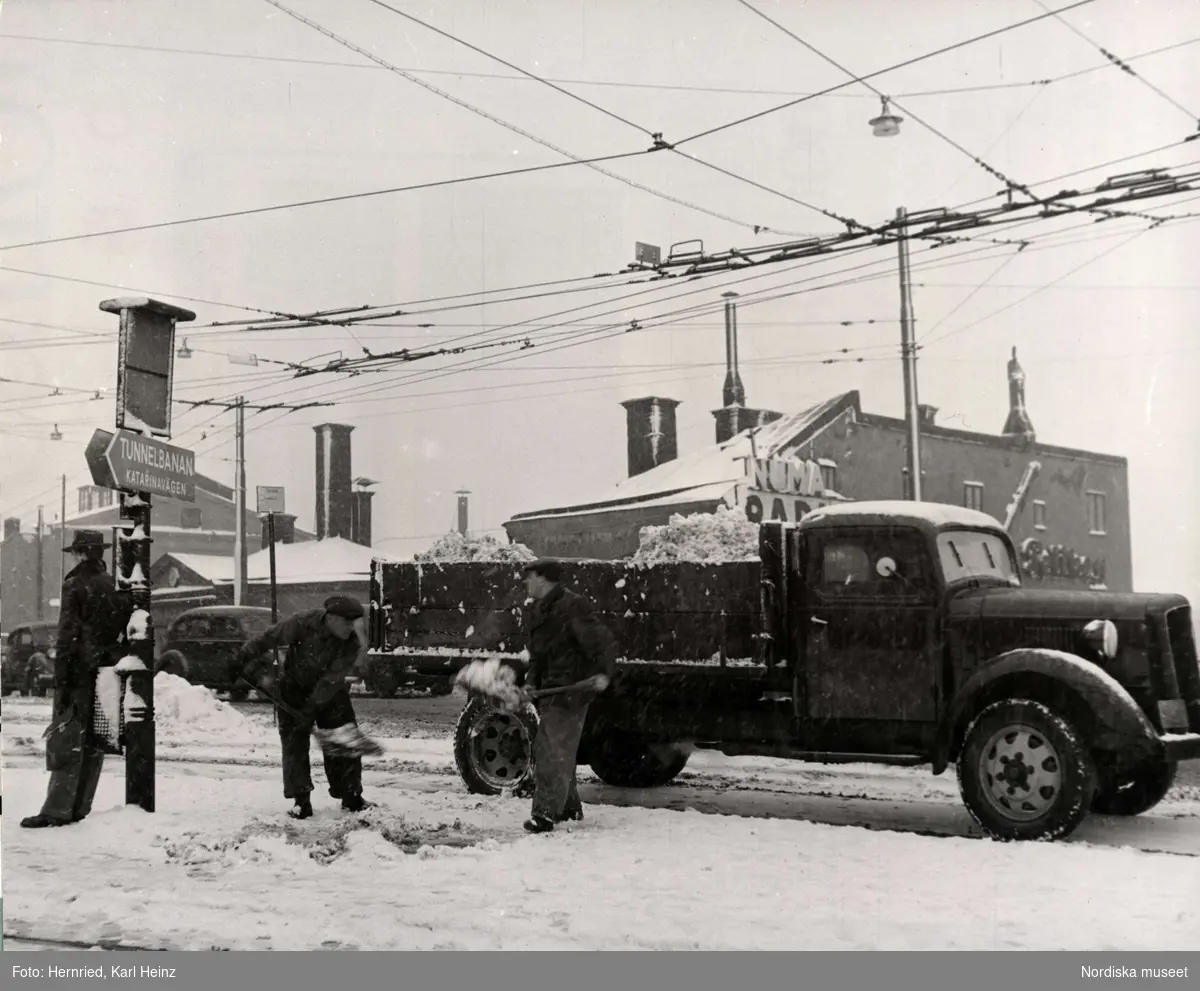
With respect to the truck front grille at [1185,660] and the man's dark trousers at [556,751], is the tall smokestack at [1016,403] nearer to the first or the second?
the truck front grille at [1185,660]

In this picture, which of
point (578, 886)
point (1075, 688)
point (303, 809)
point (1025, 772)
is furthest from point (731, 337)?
point (578, 886)

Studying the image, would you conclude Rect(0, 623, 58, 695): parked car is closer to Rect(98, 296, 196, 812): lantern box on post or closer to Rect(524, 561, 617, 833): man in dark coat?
Rect(98, 296, 196, 812): lantern box on post

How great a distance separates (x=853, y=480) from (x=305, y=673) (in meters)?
6.97

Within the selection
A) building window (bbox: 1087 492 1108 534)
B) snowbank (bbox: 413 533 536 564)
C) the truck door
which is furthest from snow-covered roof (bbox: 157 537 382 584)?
building window (bbox: 1087 492 1108 534)

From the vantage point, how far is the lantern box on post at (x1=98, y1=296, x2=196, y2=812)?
827cm

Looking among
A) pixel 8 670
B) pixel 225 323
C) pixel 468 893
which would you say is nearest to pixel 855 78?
pixel 225 323

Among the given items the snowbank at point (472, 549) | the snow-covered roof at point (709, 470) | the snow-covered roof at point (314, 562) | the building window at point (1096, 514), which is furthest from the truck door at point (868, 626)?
the snow-covered roof at point (314, 562)

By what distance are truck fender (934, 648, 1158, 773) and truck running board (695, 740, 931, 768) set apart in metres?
0.35

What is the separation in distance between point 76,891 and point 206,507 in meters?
9.56

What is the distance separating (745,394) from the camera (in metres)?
12.3

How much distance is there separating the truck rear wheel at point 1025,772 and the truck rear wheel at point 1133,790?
66 centimetres

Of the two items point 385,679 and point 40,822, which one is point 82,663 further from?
point 385,679

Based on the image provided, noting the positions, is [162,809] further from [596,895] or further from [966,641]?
[966,641]
